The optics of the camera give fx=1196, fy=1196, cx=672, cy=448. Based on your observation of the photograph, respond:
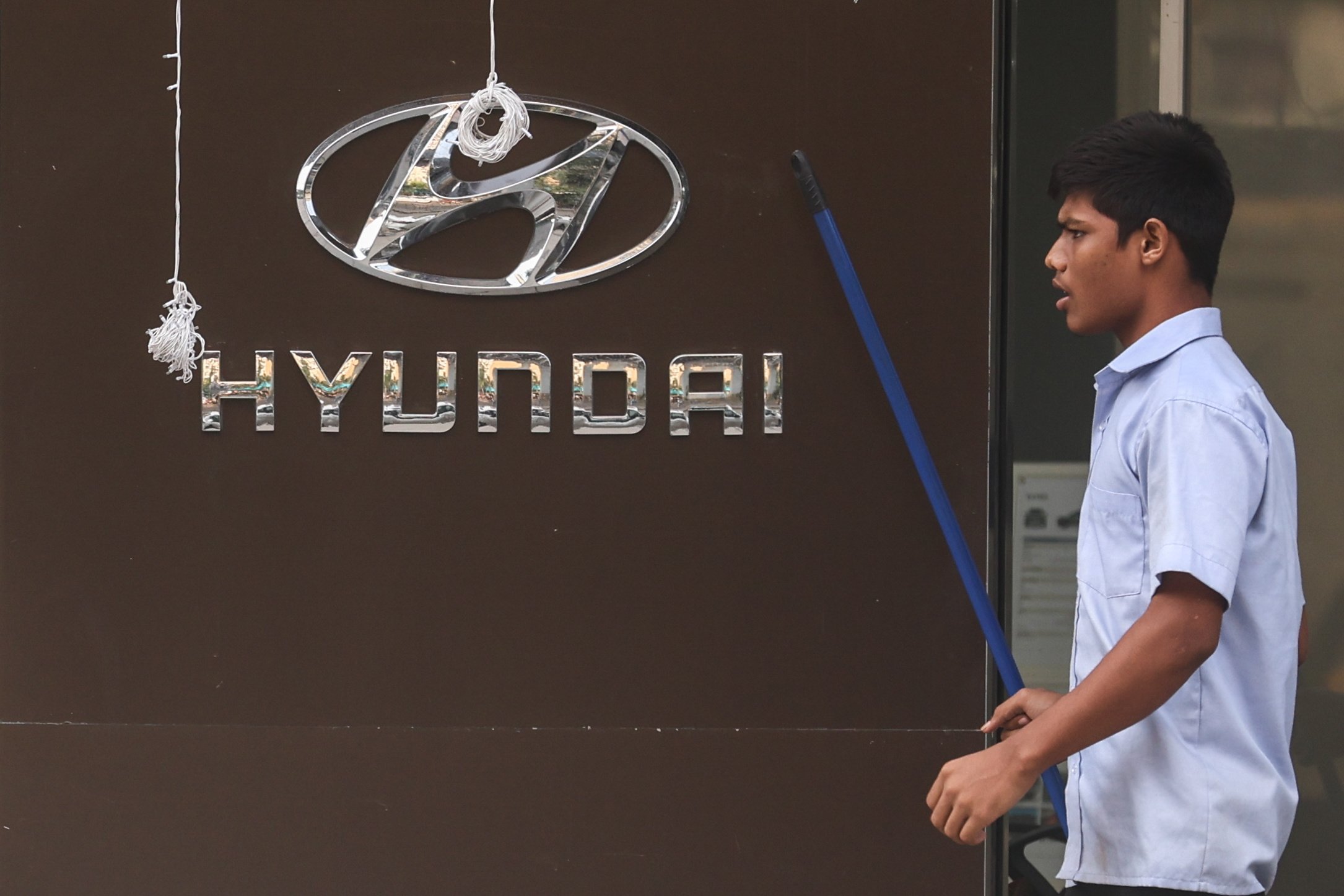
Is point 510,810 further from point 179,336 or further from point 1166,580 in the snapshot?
point 1166,580

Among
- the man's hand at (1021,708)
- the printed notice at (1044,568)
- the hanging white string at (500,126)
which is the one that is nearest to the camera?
the man's hand at (1021,708)

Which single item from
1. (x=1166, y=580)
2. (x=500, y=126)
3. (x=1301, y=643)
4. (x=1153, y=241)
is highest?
(x=500, y=126)

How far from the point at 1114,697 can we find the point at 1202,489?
23 centimetres

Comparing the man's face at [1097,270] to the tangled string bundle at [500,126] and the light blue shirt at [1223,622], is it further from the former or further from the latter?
the tangled string bundle at [500,126]

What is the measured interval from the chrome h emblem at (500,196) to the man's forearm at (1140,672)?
1.46 metres

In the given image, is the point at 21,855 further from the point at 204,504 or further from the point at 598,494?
the point at 598,494

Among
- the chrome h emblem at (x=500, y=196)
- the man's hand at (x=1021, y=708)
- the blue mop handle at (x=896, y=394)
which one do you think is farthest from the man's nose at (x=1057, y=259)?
the chrome h emblem at (x=500, y=196)

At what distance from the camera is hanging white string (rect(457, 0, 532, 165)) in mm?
2416

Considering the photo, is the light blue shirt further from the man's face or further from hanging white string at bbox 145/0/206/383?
hanging white string at bbox 145/0/206/383

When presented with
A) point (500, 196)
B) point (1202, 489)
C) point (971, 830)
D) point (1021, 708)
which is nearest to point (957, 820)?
point (971, 830)

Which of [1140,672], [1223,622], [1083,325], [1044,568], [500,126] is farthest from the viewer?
[1044,568]

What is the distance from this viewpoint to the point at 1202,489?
1231 millimetres

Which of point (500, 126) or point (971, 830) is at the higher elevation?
point (500, 126)

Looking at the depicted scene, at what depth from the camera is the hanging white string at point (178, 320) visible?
2.46 meters
